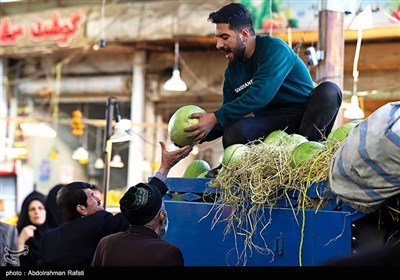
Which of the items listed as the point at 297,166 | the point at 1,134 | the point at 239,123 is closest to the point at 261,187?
the point at 297,166

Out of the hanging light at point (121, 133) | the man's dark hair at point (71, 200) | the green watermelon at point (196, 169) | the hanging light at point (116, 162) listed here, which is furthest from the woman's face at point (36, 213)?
the hanging light at point (116, 162)

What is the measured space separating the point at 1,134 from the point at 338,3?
15.3m

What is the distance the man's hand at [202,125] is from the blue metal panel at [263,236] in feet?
0.91

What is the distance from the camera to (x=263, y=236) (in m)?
3.79

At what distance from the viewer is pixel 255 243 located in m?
3.82

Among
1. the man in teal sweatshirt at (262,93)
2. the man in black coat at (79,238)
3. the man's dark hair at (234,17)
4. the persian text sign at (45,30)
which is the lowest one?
the man in black coat at (79,238)

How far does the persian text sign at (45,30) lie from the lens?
20078 mm

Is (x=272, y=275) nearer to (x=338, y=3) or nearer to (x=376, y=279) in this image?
(x=376, y=279)

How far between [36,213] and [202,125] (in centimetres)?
443

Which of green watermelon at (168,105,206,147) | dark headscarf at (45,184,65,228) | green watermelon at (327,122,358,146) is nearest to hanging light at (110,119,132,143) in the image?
dark headscarf at (45,184,65,228)

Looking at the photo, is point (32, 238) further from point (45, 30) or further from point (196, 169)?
point (45, 30)

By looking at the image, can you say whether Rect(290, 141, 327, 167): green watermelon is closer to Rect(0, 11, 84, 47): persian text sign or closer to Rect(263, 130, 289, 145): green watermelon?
Rect(263, 130, 289, 145): green watermelon

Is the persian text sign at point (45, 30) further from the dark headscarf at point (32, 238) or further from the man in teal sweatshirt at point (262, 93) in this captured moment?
Answer: the man in teal sweatshirt at point (262, 93)

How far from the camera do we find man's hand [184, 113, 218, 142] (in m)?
4.43
